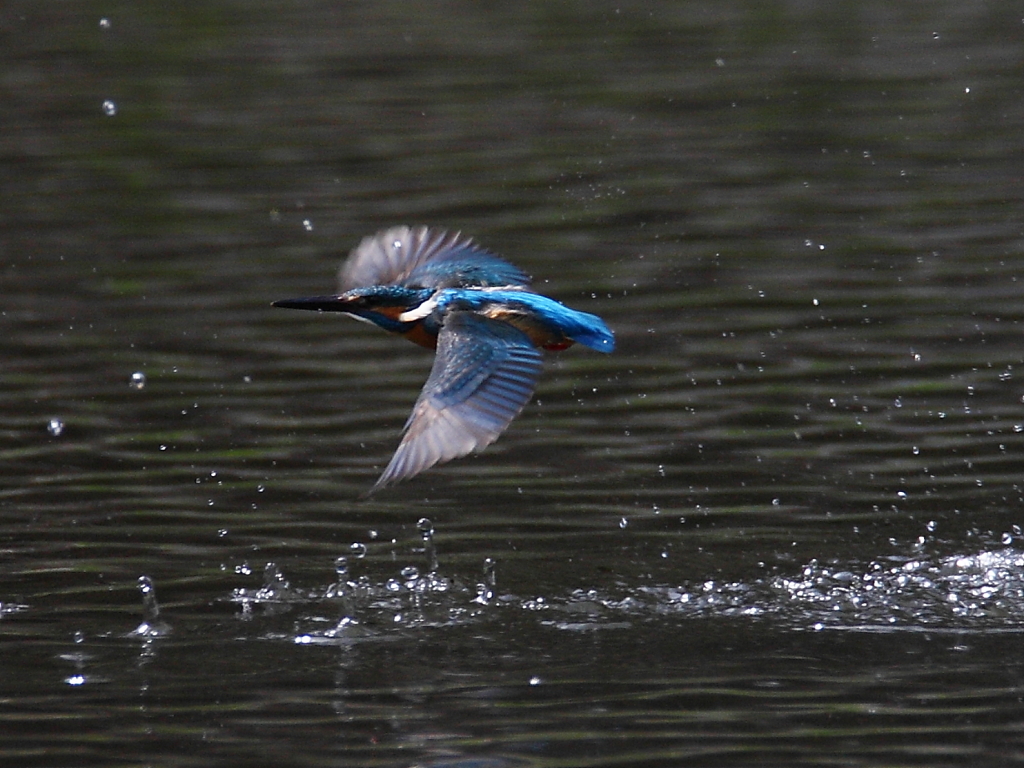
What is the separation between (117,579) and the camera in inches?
210

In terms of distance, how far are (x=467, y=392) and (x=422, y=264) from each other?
3.18 feet

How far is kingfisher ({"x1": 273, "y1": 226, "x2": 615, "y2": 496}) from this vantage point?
4.67 meters

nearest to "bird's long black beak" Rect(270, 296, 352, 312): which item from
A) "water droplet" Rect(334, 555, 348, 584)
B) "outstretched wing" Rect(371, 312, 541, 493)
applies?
"outstretched wing" Rect(371, 312, 541, 493)

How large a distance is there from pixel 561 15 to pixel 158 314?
24.1ft

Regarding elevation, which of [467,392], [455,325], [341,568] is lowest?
[341,568]

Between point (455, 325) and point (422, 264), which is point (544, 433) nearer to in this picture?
point (422, 264)

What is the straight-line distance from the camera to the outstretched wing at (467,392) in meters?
4.57

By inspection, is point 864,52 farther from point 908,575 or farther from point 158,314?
point 908,575

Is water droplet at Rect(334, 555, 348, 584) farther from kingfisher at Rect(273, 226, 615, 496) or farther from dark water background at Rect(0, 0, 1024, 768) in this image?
kingfisher at Rect(273, 226, 615, 496)

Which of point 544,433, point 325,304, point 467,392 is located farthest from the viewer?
point 544,433

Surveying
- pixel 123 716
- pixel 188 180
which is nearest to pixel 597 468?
pixel 123 716

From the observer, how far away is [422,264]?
18.6 feet

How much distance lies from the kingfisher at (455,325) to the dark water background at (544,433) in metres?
0.57

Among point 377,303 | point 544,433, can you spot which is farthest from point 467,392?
point 544,433
